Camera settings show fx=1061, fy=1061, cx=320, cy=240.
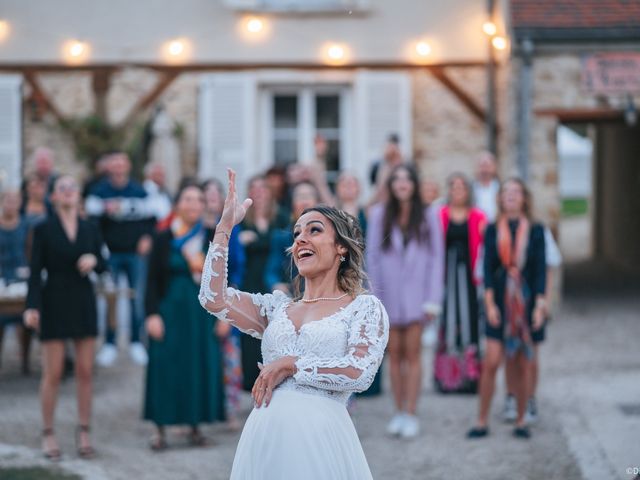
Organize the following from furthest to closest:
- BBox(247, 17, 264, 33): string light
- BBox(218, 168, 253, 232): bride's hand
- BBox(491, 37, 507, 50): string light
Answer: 1. BBox(247, 17, 264, 33): string light
2. BBox(491, 37, 507, 50): string light
3. BBox(218, 168, 253, 232): bride's hand

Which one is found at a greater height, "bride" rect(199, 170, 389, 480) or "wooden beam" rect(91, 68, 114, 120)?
"wooden beam" rect(91, 68, 114, 120)

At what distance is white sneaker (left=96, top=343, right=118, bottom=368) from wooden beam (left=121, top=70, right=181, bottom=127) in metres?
4.45

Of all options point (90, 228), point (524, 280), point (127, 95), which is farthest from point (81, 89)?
point (524, 280)

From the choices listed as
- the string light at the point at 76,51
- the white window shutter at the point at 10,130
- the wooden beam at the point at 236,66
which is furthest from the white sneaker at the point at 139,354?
the string light at the point at 76,51

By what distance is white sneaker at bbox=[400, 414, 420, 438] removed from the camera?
25.0 feet

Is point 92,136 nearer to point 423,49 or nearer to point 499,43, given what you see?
point 423,49

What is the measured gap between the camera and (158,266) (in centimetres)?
741

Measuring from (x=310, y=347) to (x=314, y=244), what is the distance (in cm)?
39

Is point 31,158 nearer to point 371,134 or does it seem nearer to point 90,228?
point 371,134

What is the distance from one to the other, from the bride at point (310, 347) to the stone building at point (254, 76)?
10154mm

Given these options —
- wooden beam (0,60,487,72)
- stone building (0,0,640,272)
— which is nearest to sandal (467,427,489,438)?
stone building (0,0,640,272)

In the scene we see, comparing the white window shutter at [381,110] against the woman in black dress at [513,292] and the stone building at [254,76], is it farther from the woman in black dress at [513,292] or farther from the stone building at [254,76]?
the woman in black dress at [513,292]

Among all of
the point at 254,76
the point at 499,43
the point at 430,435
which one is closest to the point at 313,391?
the point at 430,435

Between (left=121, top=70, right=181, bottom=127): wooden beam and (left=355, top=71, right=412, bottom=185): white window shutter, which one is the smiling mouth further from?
(left=121, top=70, right=181, bottom=127): wooden beam
